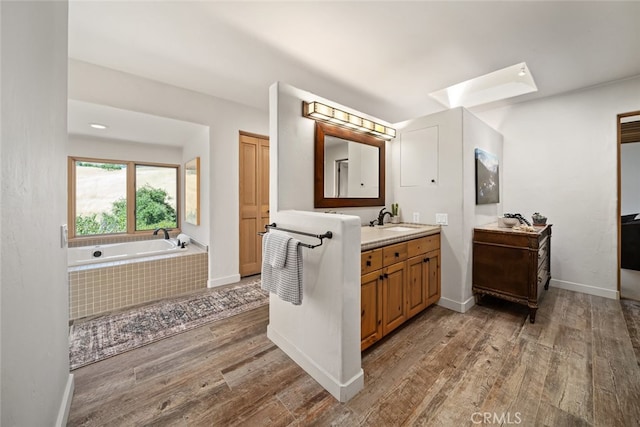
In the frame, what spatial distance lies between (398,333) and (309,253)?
1213mm

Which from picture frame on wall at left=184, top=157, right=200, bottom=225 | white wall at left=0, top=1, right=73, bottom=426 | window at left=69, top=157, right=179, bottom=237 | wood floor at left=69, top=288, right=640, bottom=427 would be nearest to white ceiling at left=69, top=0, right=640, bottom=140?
white wall at left=0, top=1, right=73, bottom=426

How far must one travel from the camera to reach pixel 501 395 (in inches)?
60.9

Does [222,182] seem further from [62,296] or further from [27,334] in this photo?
[27,334]

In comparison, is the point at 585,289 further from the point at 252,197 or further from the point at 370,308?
the point at 252,197

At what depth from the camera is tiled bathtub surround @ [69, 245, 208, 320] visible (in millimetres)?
2547

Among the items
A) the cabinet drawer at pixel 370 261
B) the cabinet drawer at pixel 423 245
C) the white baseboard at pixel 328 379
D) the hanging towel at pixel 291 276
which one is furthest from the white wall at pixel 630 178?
the hanging towel at pixel 291 276

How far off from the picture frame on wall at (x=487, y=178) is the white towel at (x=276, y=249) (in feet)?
7.81

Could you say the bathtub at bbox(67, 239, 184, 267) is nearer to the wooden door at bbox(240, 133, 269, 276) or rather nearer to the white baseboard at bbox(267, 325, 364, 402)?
the wooden door at bbox(240, 133, 269, 276)

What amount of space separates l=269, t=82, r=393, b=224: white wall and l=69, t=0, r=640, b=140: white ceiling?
0.54 m

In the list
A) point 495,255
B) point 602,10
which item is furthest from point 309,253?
point 602,10

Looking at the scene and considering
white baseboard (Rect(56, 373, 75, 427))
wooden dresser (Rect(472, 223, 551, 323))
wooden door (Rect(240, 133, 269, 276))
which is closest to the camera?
white baseboard (Rect(56, 373, 75, 427))

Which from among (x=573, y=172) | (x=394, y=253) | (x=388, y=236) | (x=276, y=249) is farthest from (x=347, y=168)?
(x=573, y=172)

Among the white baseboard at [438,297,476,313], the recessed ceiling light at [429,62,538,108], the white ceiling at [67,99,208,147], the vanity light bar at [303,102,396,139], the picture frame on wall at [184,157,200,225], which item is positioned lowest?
the white baseboard at [438,297,476,313]

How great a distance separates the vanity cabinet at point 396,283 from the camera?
6.10ft
